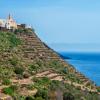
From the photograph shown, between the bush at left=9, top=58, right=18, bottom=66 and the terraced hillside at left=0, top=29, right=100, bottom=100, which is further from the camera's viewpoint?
the bush at left=9, top=58, right=18, bottom=66

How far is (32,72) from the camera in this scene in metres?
59.4

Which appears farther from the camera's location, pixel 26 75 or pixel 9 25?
pixel 9 25

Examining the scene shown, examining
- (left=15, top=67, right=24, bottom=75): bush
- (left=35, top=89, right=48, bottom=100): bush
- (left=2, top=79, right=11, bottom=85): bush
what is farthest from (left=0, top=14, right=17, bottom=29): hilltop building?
(left=35, top=89, right=48, bottom=100): bush

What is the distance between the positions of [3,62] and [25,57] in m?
9.08

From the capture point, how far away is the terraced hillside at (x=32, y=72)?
150ft

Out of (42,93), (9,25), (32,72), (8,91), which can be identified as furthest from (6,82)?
(9,25)

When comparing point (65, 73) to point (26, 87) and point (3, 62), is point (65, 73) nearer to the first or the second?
point (3, 62)

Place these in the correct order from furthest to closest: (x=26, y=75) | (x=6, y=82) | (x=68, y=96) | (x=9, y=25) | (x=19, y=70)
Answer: (x=9, y=25) < (x=26, y=75) < (x=19, y=70) < (x=6, y=82) < (x=68, y=96)

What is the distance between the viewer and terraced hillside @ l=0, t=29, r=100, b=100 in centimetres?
4575

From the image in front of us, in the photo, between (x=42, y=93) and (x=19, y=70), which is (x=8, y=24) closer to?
(x=19, y=70)

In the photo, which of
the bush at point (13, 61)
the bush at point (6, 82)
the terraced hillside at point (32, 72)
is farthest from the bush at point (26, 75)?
the bush at point (6, 82)

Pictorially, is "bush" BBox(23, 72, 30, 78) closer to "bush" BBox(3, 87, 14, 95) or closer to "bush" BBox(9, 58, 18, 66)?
"bush" BBox(9, 58, 18, 66)

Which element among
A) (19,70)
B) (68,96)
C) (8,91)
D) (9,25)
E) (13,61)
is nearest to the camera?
(8,91)

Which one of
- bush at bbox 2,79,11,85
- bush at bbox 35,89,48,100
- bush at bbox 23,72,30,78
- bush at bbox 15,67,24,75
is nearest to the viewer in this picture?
bush at bbox 35,89,48,100
